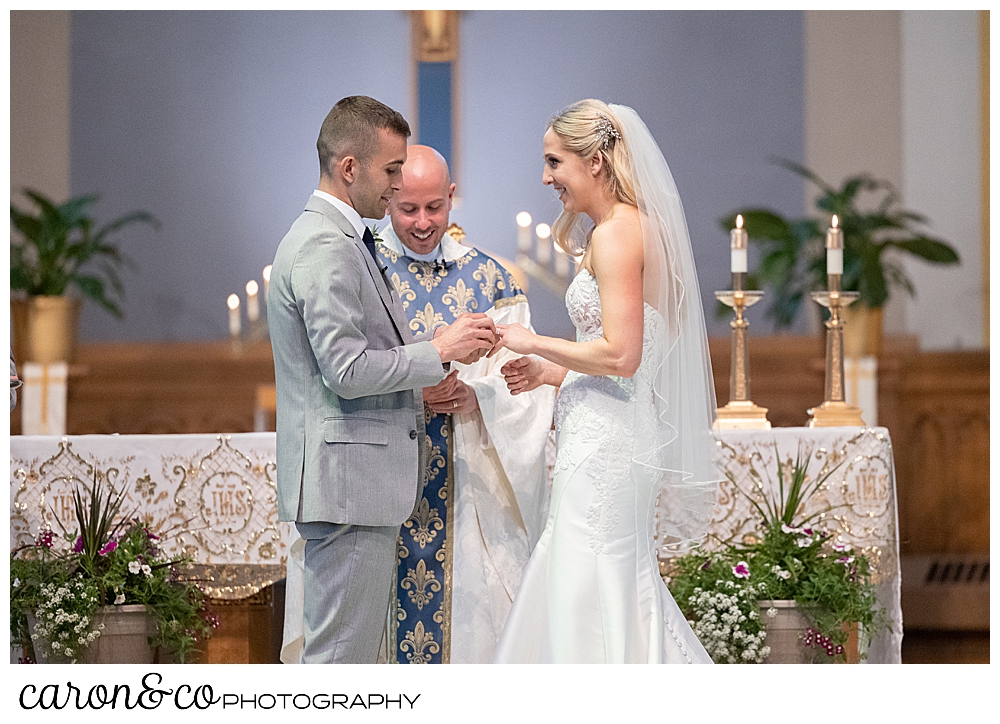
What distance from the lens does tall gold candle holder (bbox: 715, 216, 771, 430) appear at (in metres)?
4.05

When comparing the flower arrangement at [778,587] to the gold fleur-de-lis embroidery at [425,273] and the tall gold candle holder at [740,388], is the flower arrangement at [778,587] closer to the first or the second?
the tall gold candle holder at [740,388]

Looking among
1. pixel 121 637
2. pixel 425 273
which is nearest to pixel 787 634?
pixel 425 273

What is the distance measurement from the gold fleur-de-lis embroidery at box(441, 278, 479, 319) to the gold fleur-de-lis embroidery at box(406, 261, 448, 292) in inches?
1.8

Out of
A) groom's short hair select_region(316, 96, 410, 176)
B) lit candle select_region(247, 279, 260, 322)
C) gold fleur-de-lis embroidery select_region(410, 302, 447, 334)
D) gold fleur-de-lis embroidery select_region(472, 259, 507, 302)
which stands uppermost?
groom's short hair select_region(316, 96, 410, 176)

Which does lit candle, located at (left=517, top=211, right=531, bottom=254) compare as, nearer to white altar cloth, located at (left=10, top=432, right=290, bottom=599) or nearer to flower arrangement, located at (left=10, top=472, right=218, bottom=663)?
A: white altar cloth, located at (left=10, top=432, right=290, bottom=599)

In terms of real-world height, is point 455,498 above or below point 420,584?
above

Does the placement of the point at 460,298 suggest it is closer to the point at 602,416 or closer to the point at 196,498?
the point at 602,416

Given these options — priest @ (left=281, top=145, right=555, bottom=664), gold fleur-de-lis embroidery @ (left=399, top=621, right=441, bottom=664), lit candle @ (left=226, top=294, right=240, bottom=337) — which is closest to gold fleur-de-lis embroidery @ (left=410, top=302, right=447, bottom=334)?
priest @ (left=281, top=145, right=555, bottom=664)

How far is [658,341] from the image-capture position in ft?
9.88

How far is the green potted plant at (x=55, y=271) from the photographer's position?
544cm

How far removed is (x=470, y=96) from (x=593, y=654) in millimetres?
4230

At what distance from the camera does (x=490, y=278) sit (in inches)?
136

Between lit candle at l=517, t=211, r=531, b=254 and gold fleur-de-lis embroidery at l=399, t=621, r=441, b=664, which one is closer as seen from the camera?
gold fleur-de-lis embroidery at l=399, t=621, r=441, b=664

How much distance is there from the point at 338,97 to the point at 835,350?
3374 mm
